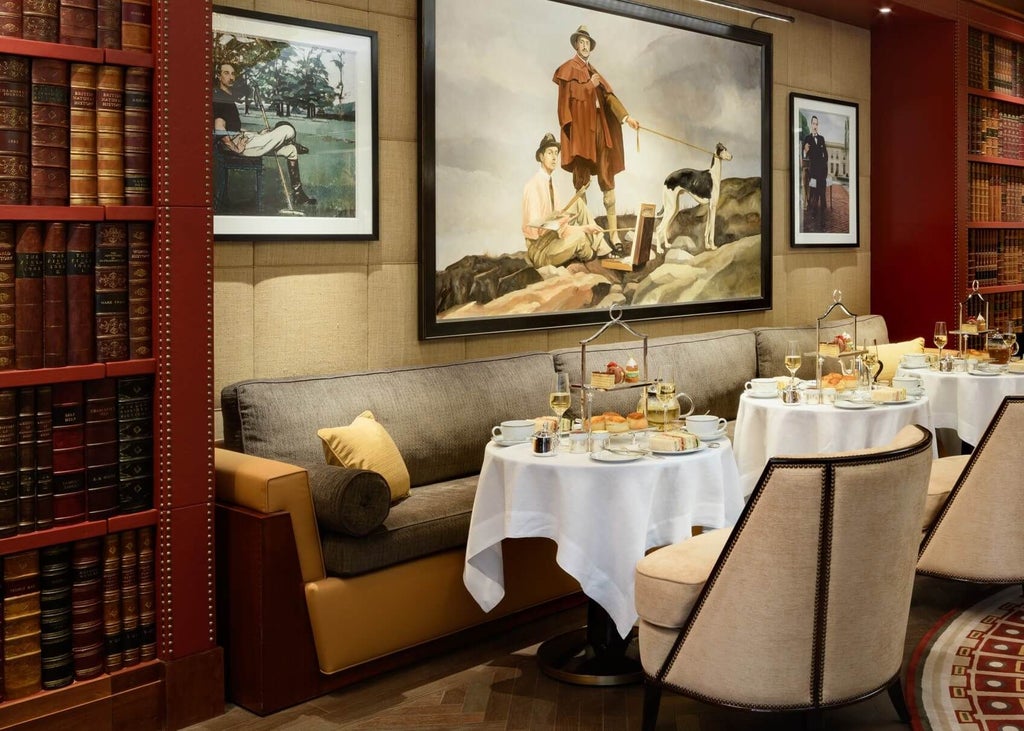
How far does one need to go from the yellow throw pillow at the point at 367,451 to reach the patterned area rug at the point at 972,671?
1828 mm

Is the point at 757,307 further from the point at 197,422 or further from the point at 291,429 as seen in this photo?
the point at 197,422

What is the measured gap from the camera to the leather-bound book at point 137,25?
3.11 meters

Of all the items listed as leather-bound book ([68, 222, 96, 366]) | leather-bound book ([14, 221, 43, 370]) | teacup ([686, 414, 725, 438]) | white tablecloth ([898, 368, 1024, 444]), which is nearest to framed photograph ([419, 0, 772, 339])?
white tablecloth ([898, 368, 1024, 444])

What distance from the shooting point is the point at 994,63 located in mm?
7617

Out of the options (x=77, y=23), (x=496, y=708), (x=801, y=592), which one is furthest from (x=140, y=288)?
(x=801, y=592)

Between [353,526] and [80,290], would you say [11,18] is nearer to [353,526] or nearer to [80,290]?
[80,290]

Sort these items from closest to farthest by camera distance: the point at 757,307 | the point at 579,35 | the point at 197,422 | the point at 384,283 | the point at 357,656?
the point at 197,422, the point at 357,656, the point at 384,283, the point at 579,35, the point at 757,307

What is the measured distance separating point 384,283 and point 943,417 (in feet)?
9.51

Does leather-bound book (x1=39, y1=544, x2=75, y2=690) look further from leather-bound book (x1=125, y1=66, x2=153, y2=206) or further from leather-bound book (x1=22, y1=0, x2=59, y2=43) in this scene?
leather-bound book (x1=22, y1=0, x2=59, y2=43)

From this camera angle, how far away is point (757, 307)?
21.6ft

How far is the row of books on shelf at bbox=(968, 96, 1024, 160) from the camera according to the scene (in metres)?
7.43

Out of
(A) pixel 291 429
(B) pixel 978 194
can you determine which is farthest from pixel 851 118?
(A) pixel 291 429

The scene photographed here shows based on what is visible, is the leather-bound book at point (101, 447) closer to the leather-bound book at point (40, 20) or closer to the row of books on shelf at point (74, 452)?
the row of books on shelf at point (74, 452)

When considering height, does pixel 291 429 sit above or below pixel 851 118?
below
